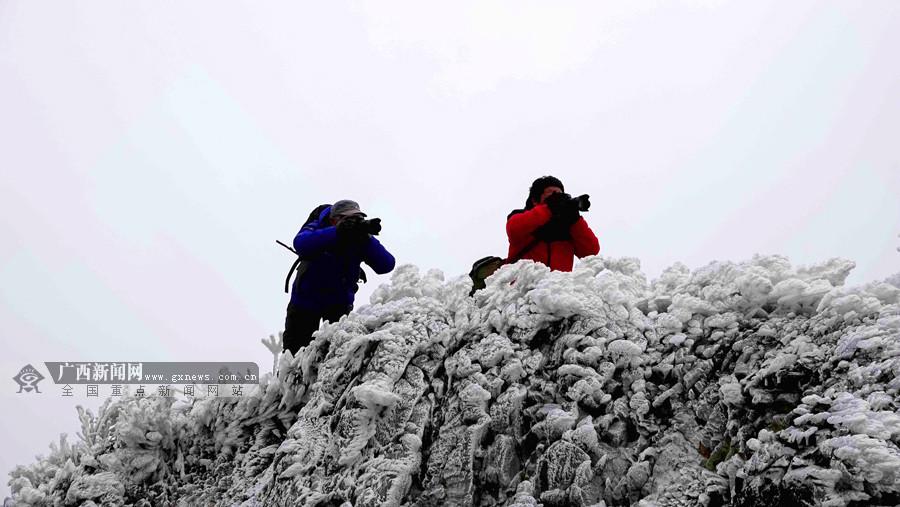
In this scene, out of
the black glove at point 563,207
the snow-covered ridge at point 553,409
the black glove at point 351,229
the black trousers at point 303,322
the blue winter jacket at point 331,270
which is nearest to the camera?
the snow-covered ridge at point 553,409

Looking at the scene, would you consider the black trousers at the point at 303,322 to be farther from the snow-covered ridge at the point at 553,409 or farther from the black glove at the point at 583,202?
the black glove at the point at 583,202

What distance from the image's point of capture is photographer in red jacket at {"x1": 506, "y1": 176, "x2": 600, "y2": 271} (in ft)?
21.9

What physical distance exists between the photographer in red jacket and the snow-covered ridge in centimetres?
140

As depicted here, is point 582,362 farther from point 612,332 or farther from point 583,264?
point 583,264

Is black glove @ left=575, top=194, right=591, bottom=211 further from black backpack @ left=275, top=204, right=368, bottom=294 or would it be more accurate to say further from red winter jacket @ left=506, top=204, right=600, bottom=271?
black backpack @ left=275, top=204, right=368, bottom=294

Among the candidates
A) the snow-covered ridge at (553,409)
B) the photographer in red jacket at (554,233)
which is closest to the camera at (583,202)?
the photographer in red jacket at (554,233)

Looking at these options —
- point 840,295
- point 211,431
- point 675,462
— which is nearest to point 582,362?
point 675,462

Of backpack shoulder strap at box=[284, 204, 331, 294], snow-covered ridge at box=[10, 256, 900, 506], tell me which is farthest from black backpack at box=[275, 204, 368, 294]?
snow-covered ridge at box=[10, 256, 900, 506]

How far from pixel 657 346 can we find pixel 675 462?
815 mm

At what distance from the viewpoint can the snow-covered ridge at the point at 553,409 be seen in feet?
10.8

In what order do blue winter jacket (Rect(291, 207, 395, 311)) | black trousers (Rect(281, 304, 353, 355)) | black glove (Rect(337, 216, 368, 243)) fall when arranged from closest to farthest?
black glove (Rect(337, 216, 368, 243))
blue winter jacket (Rect(291, 207, 395, 311))
black trousers (Rect(281, 304, 353, 355))

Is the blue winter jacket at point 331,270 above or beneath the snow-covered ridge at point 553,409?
above

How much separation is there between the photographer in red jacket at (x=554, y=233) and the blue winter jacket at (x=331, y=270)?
1379mm

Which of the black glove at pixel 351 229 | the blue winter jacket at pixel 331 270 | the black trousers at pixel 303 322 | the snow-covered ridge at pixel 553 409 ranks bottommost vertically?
the snow-covered ridge at pixel 553 409
